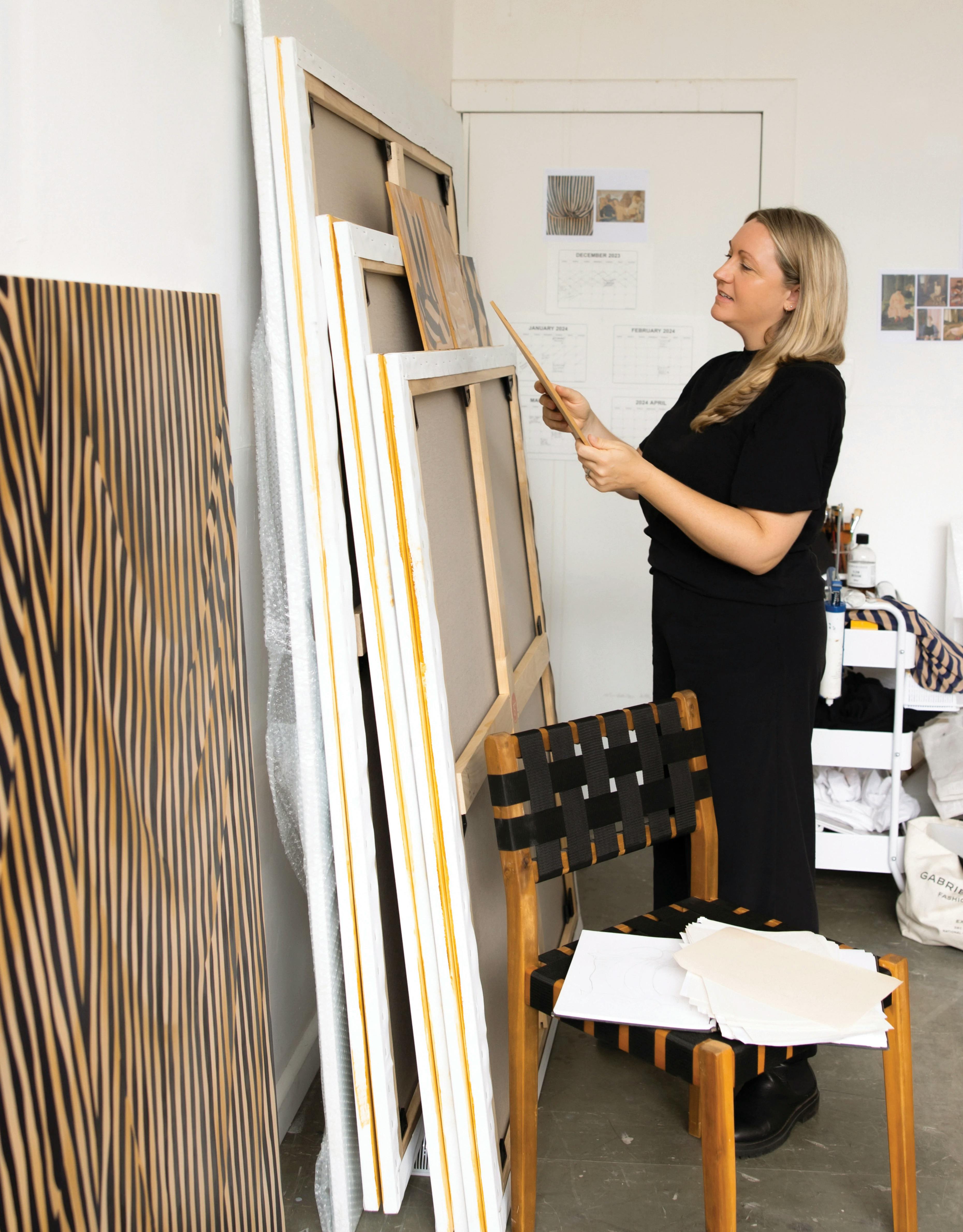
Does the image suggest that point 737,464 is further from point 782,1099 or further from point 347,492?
point 782,1099

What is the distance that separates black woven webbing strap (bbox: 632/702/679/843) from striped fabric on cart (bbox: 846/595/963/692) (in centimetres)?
133

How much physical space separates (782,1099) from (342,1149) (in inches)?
33.9

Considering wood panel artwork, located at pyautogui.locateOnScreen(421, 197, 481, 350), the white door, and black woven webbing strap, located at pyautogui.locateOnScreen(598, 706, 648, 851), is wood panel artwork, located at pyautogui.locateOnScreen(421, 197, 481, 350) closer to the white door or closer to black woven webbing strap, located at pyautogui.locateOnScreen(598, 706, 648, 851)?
black woven webbing strap, located at pyautogui.locateOnScreen(598, 706, 648, 851)

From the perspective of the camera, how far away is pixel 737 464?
1.84 m

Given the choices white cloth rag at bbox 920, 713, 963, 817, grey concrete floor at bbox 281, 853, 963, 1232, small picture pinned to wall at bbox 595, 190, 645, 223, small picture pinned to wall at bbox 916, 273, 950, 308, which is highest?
small picture pinned to wall at bbox 595, 190, 645, 223

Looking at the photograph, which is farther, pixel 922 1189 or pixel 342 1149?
pixel 922 1189

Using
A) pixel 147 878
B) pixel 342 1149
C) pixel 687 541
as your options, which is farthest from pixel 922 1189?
pixel 147 878

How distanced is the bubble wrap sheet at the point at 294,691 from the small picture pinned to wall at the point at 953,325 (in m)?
2.45

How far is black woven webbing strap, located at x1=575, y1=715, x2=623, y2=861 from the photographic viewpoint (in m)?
1.71

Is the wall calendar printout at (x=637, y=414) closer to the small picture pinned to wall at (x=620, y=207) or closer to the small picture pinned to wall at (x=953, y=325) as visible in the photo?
the small picture pinned to wall at (x=620, y=207)

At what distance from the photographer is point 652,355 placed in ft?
11.1

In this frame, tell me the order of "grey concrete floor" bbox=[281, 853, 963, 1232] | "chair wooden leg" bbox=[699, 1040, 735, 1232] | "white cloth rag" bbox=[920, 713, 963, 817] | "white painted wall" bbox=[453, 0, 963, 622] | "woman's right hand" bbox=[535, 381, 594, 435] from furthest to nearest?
1. "white painted wall" bbox=[453, 0, 963, 622]
2. "white cloth rag" bbox=[920, 713, 963, 817]
3. "woman's right hand" bbox=[535, 381, 594, 435]
4. "grey concrete floor" bbox=[281, 853, 963, 1232]
5. "chair wooden leg" bbox=[699, 1040, 735, 1232]

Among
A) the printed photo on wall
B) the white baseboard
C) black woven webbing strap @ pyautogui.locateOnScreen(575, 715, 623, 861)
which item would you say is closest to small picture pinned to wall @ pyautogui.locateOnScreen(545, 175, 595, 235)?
the printed photo on wall

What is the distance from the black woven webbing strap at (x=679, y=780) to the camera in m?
1.83
